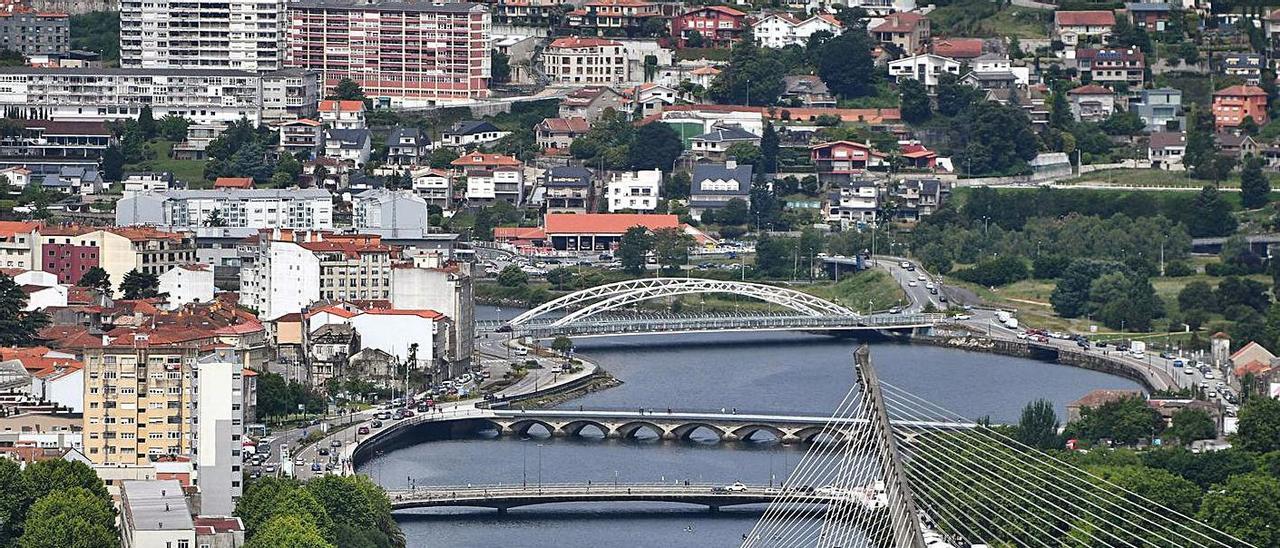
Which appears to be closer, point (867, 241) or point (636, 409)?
point (636, 409)

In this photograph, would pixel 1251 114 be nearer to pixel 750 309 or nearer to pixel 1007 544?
pixel 750 309

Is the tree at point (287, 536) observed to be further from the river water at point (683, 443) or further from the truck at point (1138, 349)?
the truck at point (1138, 349)

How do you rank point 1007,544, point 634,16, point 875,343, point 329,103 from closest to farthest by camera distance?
point 1007,544
point 875,343
point 329,103
point 634,16

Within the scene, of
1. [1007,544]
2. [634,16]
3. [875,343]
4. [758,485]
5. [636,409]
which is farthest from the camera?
[634,16]

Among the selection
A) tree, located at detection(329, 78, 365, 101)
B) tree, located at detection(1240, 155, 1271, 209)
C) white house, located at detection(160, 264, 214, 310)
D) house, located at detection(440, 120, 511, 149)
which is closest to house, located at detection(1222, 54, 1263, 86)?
tree, located at detection(1240, 155, 1271, 209)

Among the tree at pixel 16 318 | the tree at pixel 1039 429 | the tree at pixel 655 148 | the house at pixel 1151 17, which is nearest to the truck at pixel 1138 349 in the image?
the tree at pixel 1039 429

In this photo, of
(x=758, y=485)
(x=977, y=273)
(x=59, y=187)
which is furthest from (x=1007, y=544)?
(x=59, y=187)
